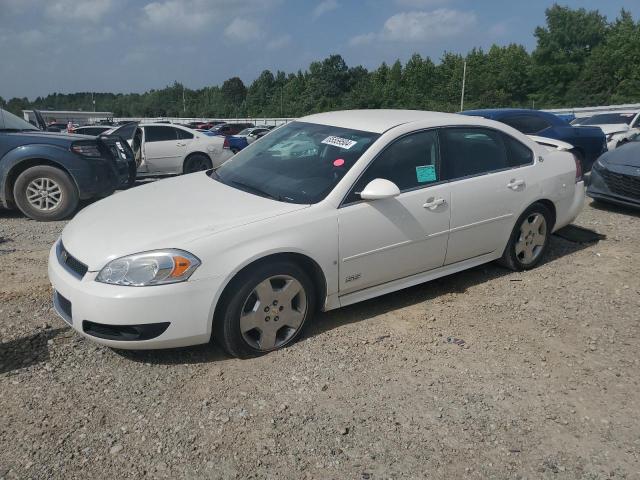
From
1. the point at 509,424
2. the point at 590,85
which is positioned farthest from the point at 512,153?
the point at 590,85

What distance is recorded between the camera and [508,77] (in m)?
59.3

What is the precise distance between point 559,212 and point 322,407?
135 inches

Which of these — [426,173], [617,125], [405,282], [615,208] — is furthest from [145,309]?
[617,125]

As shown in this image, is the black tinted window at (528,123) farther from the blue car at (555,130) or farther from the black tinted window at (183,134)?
the black tinted window at (183,134)

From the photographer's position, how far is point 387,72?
69375mm

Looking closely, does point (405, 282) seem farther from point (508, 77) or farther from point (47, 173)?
point (508, 77)

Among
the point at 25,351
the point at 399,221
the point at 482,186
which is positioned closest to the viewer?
the point at 25,351

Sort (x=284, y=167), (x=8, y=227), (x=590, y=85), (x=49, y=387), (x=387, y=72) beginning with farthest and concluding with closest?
(x=387, y=72) → (x=590, y=85) → (x=8, y=227) → (x=284, y=167) → (x=49, y=387)

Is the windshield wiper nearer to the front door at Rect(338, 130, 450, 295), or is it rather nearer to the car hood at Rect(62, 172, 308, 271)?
the car hood at Rect(62, 172, 308, 271)

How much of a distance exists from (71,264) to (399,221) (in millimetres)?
2234

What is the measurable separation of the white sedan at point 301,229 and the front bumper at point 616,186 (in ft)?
8.96

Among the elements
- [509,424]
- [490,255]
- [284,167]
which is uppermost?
[284,167]

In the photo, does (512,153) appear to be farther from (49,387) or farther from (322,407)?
(49,387)

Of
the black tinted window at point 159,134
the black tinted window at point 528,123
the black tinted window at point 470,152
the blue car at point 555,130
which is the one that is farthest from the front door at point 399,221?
the black tinted window at point 159,134
